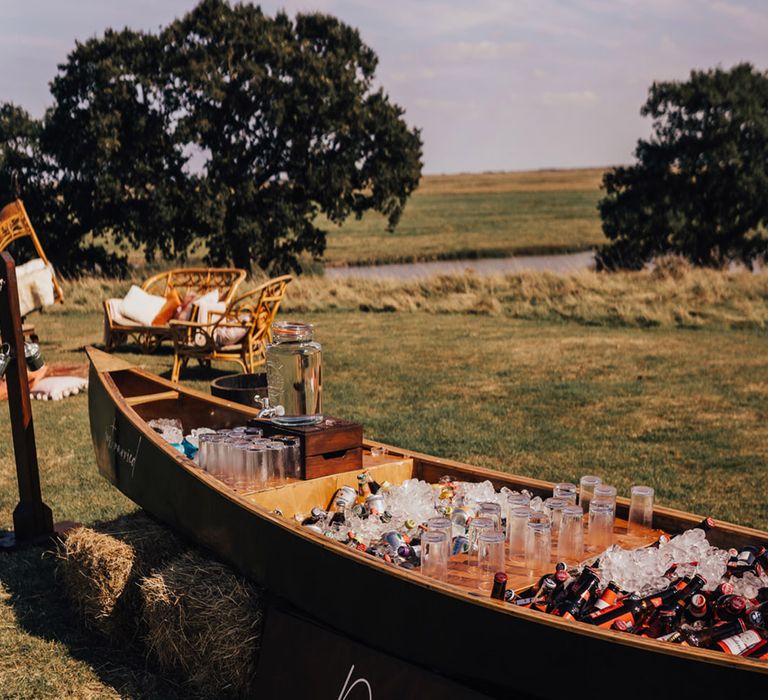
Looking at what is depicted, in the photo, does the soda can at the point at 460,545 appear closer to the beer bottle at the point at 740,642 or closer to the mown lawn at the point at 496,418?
the beer bottle at the point at 740,642

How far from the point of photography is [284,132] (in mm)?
22219

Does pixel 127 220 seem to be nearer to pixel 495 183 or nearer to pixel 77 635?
pixel 77 635

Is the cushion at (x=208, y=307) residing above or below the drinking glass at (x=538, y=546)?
above

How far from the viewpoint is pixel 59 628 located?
4.12 metres

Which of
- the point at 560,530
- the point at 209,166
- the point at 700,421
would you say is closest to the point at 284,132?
the point at 209,166

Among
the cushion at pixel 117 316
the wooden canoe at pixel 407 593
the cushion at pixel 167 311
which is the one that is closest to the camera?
the wooden canoe at pixel 407 593

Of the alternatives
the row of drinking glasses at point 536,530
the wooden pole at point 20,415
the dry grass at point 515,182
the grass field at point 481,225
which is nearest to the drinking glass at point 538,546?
the row of drinking glasses at point 536,530

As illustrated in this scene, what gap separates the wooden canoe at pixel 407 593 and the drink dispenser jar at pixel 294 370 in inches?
16.9

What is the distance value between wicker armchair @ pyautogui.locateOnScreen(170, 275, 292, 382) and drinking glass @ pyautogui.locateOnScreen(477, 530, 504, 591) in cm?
614

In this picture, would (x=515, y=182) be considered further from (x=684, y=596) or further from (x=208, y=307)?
(x=684, y=596)

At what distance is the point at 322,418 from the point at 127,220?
1876cm

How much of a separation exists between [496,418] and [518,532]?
206 inches

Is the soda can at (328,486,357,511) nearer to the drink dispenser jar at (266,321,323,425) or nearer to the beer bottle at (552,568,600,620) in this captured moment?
the drink dispenser jar at (266,321,323,425)

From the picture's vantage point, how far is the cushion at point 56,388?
895 centimetres
